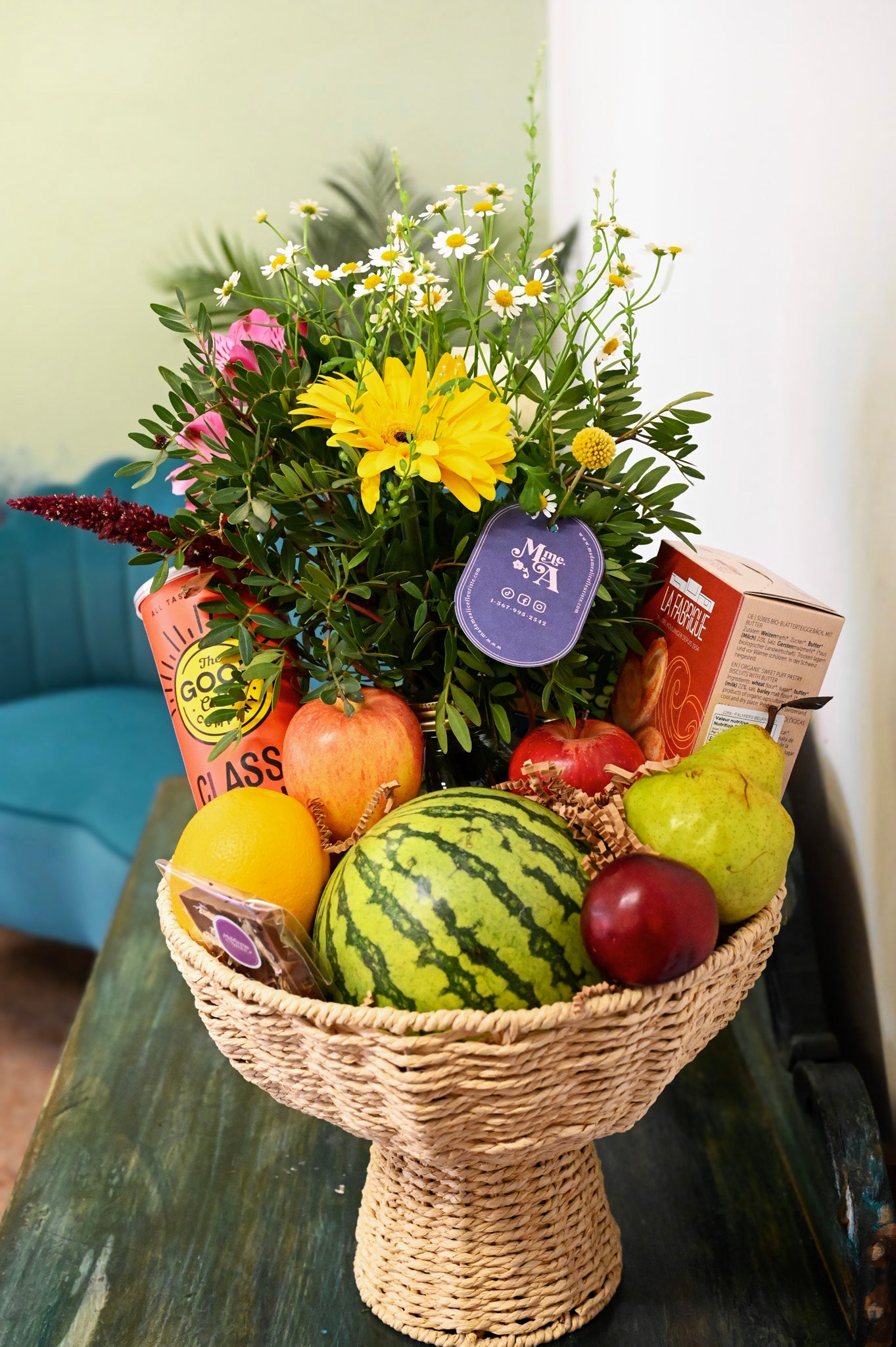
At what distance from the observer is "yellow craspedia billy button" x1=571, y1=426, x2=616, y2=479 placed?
560 mm

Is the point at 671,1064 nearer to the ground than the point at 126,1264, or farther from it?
farther from it

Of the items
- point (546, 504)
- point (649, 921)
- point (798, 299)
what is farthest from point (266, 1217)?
point (798, 299)

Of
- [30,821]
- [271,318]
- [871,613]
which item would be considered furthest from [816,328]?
[30,821]

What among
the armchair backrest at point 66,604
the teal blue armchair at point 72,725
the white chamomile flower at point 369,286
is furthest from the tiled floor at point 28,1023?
the white chamomile flower at point 369,286

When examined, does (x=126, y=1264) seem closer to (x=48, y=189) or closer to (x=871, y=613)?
(x=871, y=613)

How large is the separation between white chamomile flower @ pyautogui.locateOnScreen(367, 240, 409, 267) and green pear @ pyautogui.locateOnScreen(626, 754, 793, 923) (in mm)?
337

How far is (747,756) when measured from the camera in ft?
1.88

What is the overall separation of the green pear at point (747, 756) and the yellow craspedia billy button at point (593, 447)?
0.18 m

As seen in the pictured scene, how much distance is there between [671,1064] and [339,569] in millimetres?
349

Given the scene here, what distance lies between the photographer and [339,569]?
24.7 inches

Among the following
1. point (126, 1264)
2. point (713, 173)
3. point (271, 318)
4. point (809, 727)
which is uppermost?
point (713, 173)

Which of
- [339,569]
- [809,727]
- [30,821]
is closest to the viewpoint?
[339,569]

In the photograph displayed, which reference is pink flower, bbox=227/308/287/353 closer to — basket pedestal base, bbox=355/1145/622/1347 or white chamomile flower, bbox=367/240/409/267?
white chamomile flower, bbox=367/240/409/267

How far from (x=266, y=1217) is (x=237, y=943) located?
0.32m
